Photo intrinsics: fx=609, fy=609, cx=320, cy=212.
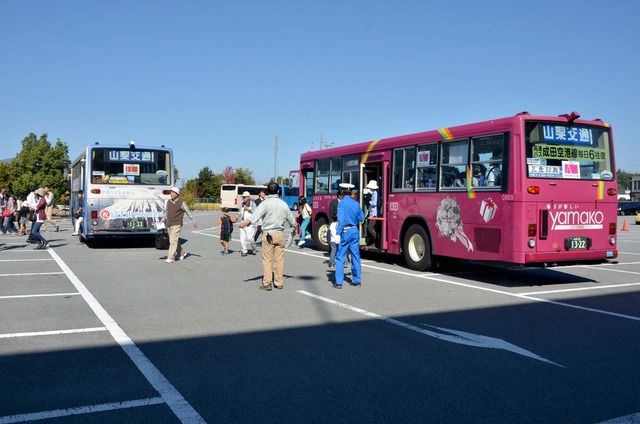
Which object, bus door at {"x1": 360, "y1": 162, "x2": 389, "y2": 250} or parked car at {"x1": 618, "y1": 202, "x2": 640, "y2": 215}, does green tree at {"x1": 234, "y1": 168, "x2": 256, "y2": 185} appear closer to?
parked car at {"x1": 618, "y1": 202, "x2": 640, "y2": 215}

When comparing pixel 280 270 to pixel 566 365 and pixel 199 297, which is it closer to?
pixel 199 297

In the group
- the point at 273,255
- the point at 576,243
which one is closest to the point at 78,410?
the point at 273,255

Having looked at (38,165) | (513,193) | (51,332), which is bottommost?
(51,332)

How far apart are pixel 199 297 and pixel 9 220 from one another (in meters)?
18.3

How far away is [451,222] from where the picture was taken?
12133mm

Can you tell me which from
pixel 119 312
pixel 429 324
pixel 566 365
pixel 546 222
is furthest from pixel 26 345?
pixel 546 222

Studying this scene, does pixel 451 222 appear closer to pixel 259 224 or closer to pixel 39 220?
pixel 259 224

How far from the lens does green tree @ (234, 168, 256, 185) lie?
324ft

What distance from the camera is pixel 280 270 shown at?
34.0 feet

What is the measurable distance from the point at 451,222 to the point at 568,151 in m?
2.53

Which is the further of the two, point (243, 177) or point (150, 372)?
point (243, 177)

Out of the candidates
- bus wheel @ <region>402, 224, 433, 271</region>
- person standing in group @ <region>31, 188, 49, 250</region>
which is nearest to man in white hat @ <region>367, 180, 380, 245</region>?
bus wheel @ <region>402, 224, 433, 271</region>

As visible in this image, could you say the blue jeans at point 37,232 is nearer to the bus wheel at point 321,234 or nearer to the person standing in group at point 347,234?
the bus wheel at point 321,234

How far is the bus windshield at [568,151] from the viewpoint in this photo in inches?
423
